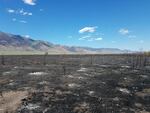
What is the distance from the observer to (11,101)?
25344 mm

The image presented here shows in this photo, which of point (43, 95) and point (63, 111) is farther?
point (43, 95)

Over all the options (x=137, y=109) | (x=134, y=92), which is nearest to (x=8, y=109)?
(x=137, y=109)

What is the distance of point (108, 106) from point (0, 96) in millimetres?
13231

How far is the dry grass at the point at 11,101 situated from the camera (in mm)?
22319

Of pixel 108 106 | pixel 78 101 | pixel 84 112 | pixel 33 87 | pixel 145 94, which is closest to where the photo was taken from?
pixel 84 112

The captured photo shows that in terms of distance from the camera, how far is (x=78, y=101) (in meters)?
25.7

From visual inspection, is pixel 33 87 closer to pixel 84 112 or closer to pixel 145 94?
pixel 84 112

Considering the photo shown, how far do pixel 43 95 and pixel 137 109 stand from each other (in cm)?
1175

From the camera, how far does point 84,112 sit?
21.9 m

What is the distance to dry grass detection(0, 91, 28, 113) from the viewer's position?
22319 mm

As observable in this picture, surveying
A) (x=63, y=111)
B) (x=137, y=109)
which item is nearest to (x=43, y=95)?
(x=63, y=111)

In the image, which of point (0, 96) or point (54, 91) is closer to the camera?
point (0, 96)

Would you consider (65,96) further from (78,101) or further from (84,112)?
(84,112)

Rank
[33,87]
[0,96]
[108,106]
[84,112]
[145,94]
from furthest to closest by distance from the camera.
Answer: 1. [33,87]
2. [145,94]
3. [0,96]
4. [108,106]
5. [84,112]
